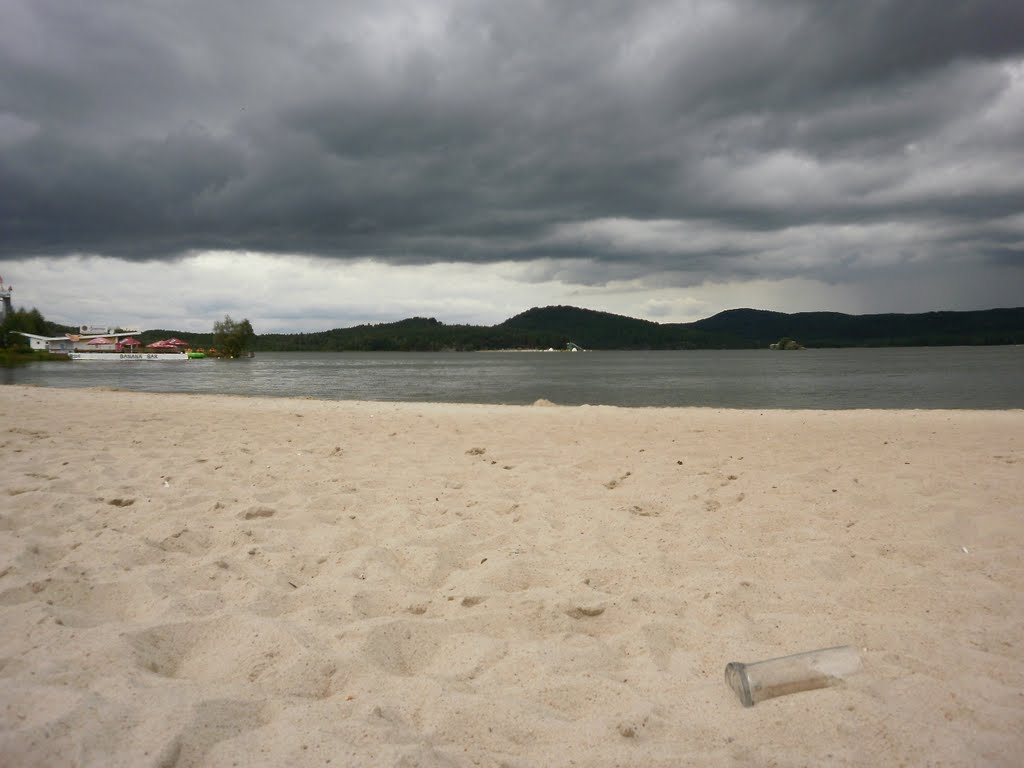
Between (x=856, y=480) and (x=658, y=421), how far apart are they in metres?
6.23

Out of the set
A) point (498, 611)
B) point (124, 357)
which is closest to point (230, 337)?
point (124, 357)

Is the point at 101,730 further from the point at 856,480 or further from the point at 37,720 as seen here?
the point at 856,480

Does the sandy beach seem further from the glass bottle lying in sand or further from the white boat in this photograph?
the white boat

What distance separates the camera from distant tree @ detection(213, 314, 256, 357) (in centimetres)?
10994

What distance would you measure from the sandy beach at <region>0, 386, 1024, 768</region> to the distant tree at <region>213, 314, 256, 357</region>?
372 feet

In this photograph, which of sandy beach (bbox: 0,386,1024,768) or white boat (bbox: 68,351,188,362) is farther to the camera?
white boat (bbox: 68,351,188,362)

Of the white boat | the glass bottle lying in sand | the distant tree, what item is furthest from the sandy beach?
the distant tree

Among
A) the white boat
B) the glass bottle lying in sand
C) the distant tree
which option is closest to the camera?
the glass bottle lying in sand

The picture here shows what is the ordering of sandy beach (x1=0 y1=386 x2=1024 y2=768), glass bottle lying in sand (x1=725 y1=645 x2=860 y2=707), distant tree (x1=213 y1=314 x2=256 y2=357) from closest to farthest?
1. sandy beach (x1=0 y1=386 x2=1024 y2=768)
2. glass bottle lying in sand (x1=725 y1=645 x2=860 y2=707)
3. distant tree (x1=213 y1=314 x2=256 y2=357)

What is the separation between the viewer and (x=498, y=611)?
140 inches

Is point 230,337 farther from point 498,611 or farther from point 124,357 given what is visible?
point 498,611

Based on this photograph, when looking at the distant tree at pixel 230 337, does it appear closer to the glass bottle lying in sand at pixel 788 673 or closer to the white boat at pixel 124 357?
the white boat at pixel 124 357

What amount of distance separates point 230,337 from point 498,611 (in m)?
119

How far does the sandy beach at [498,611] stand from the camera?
93.2 inches
